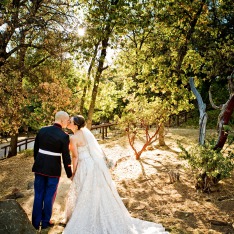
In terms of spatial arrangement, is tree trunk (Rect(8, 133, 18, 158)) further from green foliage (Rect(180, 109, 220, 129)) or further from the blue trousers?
green foliage (Rect(180, 109, 220, 129))

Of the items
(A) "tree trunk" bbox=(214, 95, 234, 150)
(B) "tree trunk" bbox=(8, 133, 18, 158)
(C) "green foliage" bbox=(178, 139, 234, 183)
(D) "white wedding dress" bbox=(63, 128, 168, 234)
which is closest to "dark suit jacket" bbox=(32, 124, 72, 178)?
(D) "white wedding dress" bbox=(63, 128, 168, 234)

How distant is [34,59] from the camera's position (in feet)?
46.2

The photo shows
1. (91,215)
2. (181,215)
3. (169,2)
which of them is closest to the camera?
(91,215)

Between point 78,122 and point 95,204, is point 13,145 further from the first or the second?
point 95,204

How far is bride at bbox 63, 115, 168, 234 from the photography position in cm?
460

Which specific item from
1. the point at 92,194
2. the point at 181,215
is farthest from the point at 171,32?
the point at 92,194

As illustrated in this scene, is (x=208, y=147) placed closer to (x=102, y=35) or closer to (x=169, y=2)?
(x=102, y=35)

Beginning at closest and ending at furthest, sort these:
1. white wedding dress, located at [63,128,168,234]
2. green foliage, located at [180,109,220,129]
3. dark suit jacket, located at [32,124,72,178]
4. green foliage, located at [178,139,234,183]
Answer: white wedding dress, located at [63,128,168,234]
dark suit jacket, located at [32,124,72,178]
green foliage, located at [178,139,234,183]
green foliage, located at [180,109,220,129]

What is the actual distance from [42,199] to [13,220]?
3.50 feet

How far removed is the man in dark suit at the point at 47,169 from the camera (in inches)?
186

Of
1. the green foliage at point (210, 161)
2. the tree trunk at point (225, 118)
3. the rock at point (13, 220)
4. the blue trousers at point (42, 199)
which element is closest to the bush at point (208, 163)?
the green foliage at point (210, 161)

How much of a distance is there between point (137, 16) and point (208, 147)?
5.96 metres

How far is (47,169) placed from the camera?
470 centimetres

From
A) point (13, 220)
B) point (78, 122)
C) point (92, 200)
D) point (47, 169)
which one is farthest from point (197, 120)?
point (13, 220)
